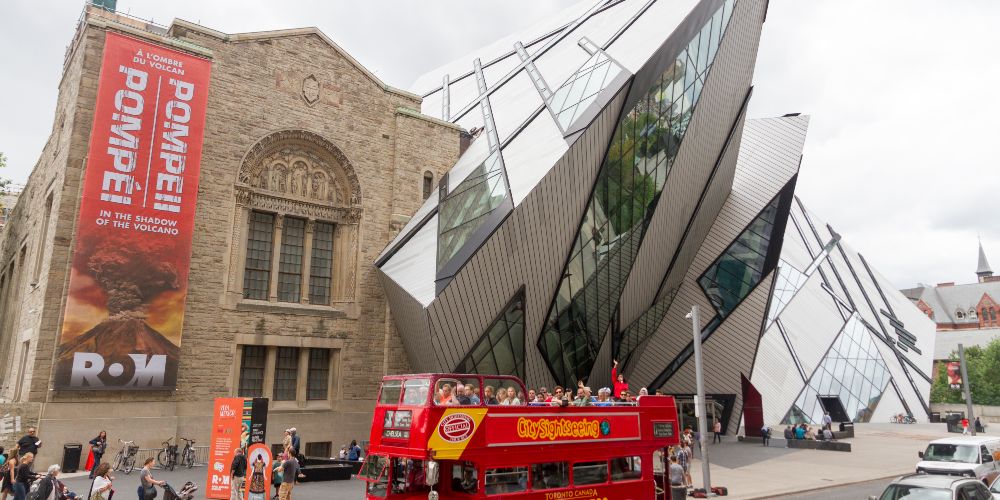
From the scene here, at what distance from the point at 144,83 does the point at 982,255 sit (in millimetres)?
181884

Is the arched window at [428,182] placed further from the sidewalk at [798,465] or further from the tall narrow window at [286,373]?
the sidewalk at [798,465]

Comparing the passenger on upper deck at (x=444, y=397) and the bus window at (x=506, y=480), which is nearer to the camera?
the bus window at (x=506, y=480)

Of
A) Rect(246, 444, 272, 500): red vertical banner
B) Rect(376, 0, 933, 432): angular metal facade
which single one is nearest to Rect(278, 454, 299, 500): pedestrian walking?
Rect(246, 444, 272, 500): red vertical banner

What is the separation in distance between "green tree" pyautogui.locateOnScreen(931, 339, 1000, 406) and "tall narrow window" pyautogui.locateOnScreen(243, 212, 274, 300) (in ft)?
269

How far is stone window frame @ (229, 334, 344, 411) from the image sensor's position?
2508cm

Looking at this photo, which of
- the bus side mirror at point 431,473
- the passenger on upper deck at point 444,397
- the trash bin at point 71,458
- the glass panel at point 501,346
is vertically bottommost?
the trash bin at point 71,458

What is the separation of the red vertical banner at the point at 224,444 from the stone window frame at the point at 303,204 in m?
8.76

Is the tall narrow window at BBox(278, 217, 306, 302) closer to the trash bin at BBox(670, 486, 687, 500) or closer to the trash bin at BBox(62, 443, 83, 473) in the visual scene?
the trash bin at BBox(62, 443, 83, 473)

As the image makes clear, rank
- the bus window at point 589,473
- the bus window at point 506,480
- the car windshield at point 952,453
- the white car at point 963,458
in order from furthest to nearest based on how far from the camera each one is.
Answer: the car windshield at point 952,453, the white car at point 963,458, the bus window at point 589,473, the bus window at point 506,480

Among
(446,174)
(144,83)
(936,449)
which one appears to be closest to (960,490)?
(936,449)

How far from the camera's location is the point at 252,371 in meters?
25.8

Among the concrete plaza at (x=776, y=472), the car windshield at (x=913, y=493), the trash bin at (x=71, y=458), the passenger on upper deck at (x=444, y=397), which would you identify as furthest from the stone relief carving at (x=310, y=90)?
the car windshield at (x=913, y=493)

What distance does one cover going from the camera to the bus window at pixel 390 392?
38.6ft

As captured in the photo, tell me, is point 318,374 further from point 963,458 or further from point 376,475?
point 963,458
